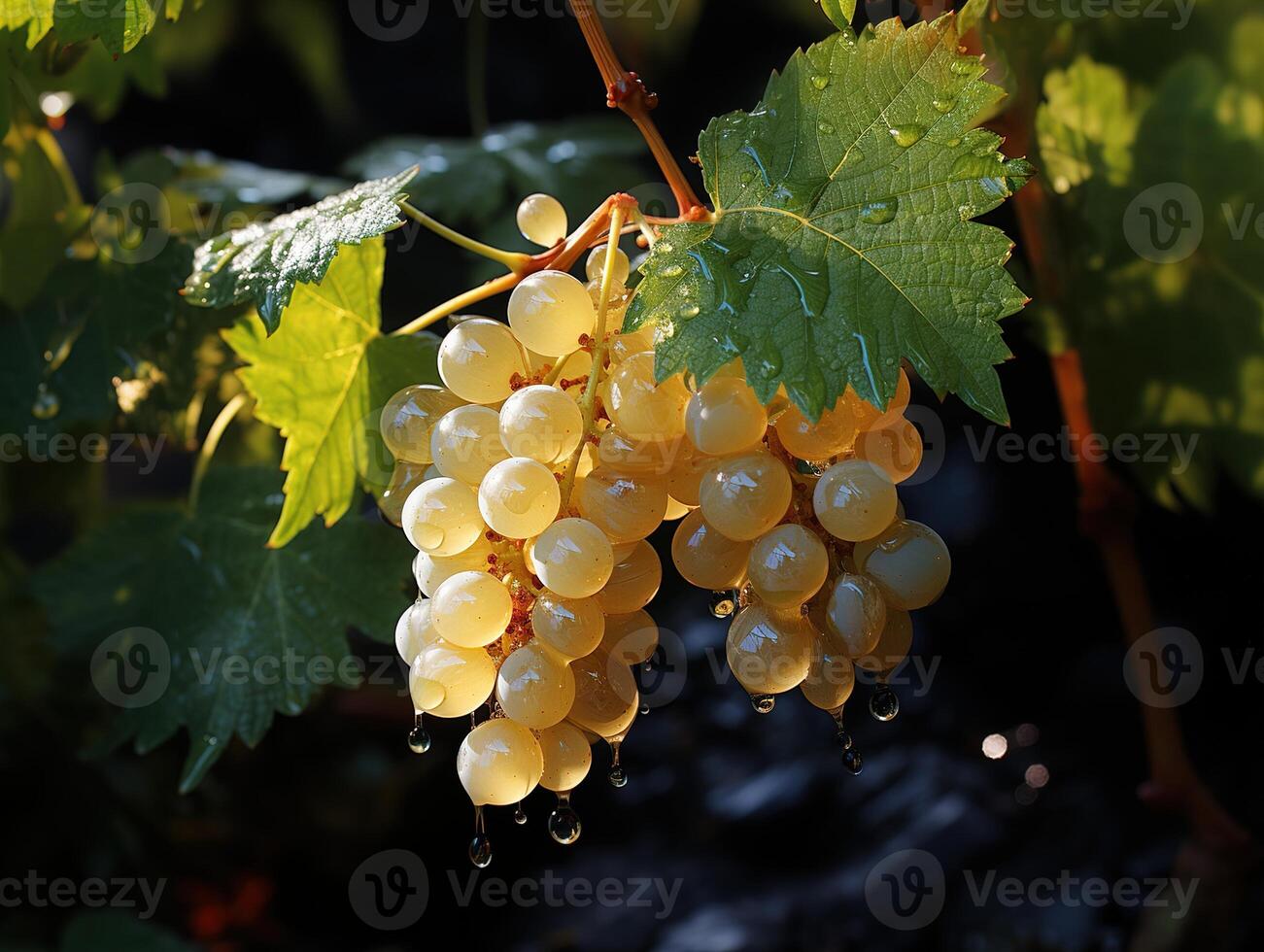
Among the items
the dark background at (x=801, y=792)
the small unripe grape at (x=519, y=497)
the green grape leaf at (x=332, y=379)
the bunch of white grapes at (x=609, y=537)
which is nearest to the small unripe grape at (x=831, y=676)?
the bunch of white grapes at (x=609, y=537)

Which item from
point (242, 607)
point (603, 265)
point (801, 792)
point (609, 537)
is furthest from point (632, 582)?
point (801, 792)

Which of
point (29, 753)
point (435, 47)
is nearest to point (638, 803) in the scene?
point (29, 753)

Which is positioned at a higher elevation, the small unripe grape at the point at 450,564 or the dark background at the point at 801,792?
the small unripe grape at the point at 450,564

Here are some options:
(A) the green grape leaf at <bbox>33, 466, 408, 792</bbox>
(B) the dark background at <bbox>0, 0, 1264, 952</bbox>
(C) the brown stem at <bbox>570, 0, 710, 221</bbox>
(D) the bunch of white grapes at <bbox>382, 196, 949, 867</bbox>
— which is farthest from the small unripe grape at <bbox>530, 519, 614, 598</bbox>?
(B) the dark background at <bbox>0, 0, 1264, 952</bbox>

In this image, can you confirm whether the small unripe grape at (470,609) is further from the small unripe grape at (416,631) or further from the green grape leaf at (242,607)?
the green grape leaf at (242,607)

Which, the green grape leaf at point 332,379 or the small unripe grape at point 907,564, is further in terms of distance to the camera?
the green grape leaf at point 332,379

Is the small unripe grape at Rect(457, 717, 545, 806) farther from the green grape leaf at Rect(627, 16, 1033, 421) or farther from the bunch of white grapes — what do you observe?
the green grape leaf at Rect(627, 16, 1033, 421)
